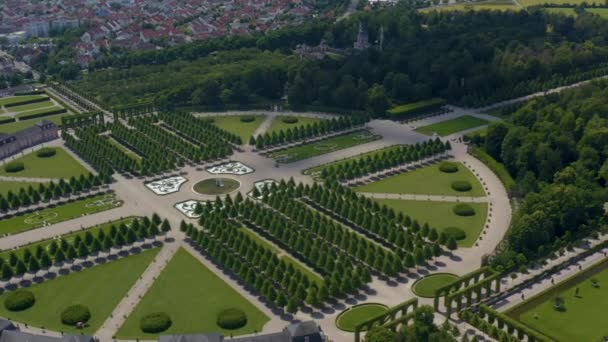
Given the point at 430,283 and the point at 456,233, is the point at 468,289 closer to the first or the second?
the point at 430,283

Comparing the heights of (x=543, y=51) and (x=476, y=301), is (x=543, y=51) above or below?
above

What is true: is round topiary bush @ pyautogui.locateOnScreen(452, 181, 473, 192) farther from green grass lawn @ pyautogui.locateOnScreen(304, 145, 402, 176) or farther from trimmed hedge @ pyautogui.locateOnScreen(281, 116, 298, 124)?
trimmed hedge @ pyautogui.locateOnScreen(281, 116, 298, 124)

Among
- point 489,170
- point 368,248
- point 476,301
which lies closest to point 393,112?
point 489,170

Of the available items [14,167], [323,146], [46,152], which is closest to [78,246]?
[14,167]

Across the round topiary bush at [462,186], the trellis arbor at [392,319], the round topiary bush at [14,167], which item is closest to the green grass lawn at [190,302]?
the trellis arbor at [392,319]

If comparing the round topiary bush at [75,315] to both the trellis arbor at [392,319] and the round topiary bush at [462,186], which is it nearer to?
the trellis arbor at [392,319]

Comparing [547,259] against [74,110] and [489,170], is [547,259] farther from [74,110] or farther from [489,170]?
[74,110]

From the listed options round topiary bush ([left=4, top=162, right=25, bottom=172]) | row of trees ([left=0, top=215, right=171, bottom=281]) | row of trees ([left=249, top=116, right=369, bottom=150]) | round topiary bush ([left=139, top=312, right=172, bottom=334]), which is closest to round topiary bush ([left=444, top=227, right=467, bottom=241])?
row of trees ([left=0, top=215, right=171, bottom=281])
